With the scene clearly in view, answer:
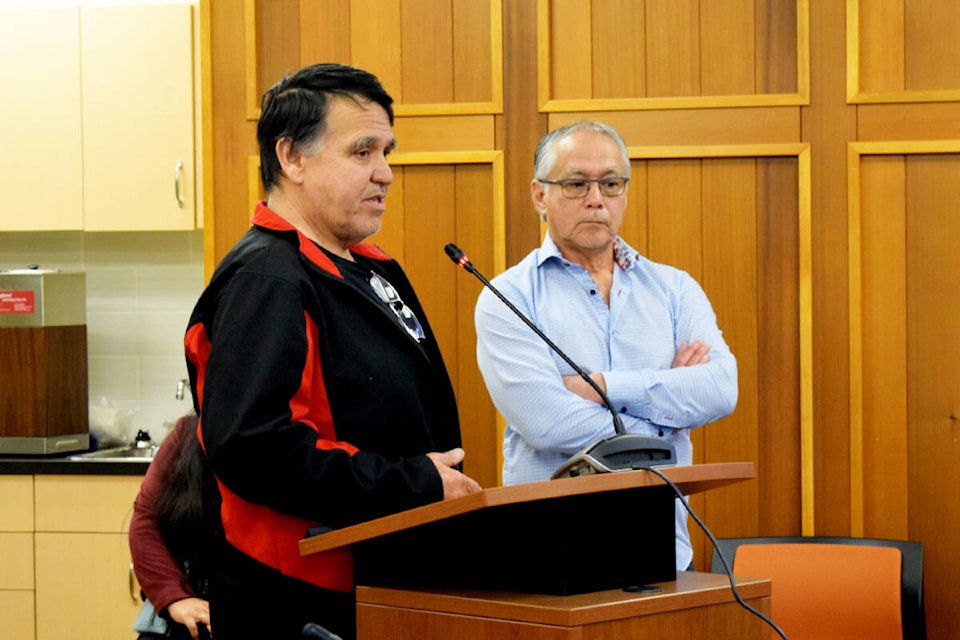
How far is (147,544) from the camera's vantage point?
267cm

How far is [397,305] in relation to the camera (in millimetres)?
1853

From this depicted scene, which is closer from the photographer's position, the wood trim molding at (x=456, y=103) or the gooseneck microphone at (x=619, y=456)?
the gooseneck microphone at (x=619, y=456)

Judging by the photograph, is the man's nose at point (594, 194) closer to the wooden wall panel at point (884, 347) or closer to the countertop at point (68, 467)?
the wooden wall panel at point (884, 347)

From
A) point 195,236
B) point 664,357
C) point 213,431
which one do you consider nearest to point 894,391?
point 664,357

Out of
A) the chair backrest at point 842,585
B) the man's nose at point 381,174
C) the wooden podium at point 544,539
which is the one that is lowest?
the chair backrest at point 842,585

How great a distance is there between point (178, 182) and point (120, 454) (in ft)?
3.05

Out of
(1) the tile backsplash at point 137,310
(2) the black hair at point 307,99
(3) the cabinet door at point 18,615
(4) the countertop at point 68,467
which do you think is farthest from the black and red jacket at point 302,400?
(1) the tile backsplash at point 137,310

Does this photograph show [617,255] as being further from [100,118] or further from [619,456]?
[100,118]

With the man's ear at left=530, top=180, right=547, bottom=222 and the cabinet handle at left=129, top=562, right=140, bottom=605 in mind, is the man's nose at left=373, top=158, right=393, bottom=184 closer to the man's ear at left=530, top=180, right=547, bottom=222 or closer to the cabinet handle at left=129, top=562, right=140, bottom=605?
the man's ear at left=530, top=180, right=547, bottom=222

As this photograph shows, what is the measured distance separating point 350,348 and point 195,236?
2.96 meters

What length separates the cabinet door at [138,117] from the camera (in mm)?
4082

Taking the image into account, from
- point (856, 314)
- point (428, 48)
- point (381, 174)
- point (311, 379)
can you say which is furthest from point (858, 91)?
point (311, 379)

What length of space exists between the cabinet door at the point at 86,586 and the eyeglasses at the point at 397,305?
2358 mm

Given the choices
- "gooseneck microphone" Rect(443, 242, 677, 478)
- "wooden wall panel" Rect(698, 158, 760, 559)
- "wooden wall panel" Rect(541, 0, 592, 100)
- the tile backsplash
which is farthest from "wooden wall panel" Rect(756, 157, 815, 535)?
the tile backsplash
